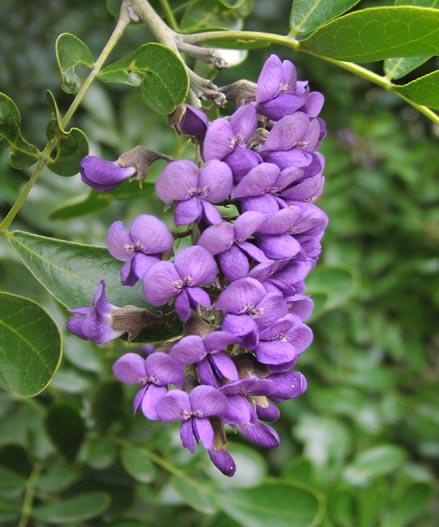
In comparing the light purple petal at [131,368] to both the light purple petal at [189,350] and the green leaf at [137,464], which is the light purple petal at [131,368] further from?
the green leaf at [137,464]

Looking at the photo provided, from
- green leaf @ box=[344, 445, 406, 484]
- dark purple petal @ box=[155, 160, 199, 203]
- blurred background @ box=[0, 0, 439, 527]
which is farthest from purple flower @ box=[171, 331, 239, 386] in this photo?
green leaf @ box=[344, 445, 406, 484]

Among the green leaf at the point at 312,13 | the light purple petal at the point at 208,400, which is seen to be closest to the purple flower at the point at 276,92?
the green leaf at the point at 312,13

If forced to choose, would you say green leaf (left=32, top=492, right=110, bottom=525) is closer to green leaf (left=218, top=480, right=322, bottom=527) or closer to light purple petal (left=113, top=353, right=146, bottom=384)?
green leaf (left=218, top=480, right=322, bottom=527)

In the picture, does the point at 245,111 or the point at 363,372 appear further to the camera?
the point at 363,372

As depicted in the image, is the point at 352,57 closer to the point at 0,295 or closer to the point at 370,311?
the point at 0,295

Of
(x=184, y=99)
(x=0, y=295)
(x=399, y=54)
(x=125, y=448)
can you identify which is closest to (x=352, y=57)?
(x=399, y=54)

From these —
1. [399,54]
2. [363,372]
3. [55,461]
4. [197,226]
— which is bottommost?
[363,372]

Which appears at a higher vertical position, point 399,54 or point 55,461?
point 399,54
